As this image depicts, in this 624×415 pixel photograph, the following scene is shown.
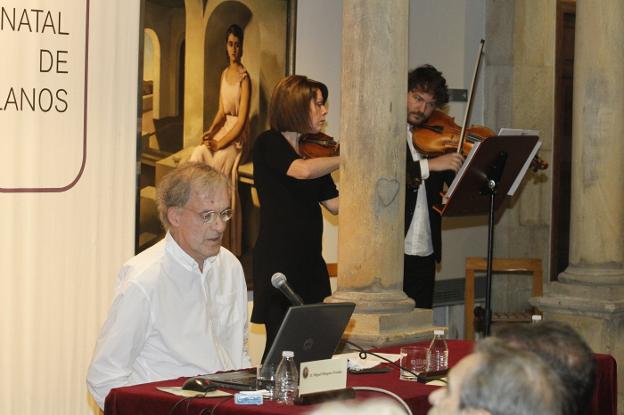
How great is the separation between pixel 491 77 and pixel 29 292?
4.83m

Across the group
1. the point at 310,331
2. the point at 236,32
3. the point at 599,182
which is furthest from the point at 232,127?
the point at 310,331

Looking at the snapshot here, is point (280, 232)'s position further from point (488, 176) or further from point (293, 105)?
point (488, 176)

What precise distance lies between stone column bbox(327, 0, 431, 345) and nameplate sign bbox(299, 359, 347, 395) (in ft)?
6.94

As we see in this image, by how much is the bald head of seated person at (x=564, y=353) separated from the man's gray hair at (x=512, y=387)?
1.91ft

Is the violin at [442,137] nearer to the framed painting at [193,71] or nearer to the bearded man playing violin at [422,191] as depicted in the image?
the bearded man playing violin at [422,191]

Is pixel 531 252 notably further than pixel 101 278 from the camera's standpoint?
Yes

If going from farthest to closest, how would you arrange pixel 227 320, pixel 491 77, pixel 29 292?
pixel 491 77 → pixel 29 292 → pixel 227 320

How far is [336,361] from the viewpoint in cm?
337

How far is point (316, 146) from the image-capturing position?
5645 millimetres

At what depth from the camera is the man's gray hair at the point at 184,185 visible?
3893mm

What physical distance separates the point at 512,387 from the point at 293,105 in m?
3.71

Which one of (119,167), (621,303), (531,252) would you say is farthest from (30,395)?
(531,252)

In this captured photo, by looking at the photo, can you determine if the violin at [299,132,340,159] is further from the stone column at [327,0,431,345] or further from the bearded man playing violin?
the bearded man playing violin

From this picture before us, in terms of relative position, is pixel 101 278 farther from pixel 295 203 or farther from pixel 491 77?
pixel 491 77
